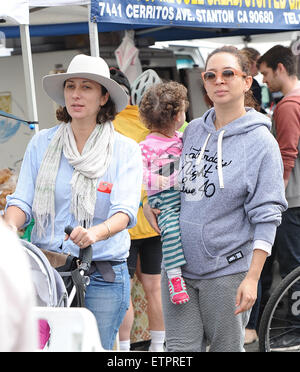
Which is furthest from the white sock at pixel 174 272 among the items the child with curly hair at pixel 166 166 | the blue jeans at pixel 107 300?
the blue jeans at pixel 107 300

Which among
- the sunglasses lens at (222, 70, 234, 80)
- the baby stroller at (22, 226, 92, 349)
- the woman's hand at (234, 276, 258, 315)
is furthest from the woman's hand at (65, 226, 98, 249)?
the sunglasses lens at (222, 70, 234, 80)

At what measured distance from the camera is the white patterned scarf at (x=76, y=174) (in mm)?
3330

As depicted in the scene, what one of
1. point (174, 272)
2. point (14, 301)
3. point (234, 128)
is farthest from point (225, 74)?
point (14, 301)

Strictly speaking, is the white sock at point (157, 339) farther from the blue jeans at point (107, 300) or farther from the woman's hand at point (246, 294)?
the woman's hand at point (246, 294)

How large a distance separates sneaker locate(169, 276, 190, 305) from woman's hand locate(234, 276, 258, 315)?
255 millimetres

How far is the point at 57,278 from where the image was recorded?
2.90 meters

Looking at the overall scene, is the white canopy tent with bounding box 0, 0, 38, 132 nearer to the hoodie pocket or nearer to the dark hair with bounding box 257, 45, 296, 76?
the dark hair with bounding box 257, 45, 296, 76

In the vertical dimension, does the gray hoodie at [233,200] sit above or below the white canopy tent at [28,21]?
below

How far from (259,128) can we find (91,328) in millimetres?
1570

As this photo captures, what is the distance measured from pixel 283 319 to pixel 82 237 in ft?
6.37

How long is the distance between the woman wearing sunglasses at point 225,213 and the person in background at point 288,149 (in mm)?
1920

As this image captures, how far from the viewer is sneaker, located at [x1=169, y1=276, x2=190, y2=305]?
325 cm

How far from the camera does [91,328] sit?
1951mm
